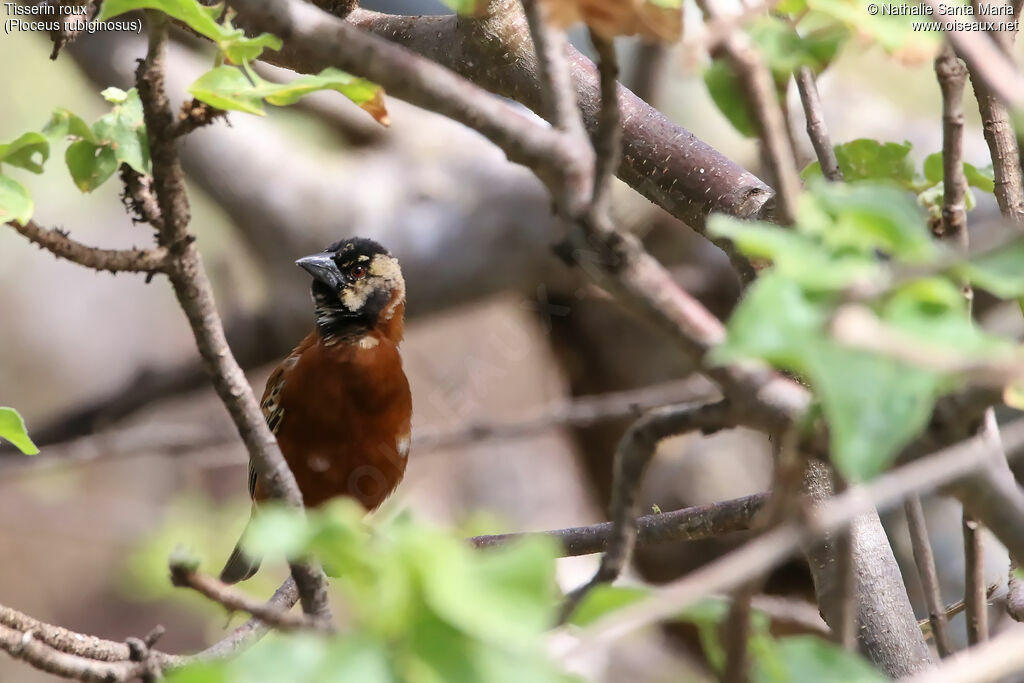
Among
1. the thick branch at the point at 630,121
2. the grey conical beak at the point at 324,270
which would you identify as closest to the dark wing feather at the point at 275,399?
the grey conical beak at the point at 324,270

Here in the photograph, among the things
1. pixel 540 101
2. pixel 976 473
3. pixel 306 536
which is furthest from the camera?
pixel 540 101

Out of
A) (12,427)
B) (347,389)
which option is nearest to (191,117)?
(12,427)

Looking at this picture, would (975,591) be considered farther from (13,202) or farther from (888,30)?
(13,202)

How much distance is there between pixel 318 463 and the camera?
3186 mm

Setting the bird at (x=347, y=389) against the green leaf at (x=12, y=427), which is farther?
the bird at (x=347, y=389)

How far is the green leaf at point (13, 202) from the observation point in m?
1.31

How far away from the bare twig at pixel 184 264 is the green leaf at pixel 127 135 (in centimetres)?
9

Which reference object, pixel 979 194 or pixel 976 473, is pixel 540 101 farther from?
pixel 979 194

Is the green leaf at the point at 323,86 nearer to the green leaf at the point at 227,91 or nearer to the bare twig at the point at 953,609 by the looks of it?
the green leaf at the point at 227,91

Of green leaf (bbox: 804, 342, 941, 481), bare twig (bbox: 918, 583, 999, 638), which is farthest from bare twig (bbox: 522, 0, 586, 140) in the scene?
bare twig (bbox: 918, 583, 999, 638)

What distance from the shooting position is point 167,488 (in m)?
7.56

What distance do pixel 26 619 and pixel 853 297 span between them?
1.44 m

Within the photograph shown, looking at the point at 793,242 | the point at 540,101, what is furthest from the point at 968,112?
the point at 793,242

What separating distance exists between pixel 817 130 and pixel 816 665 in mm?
1199
